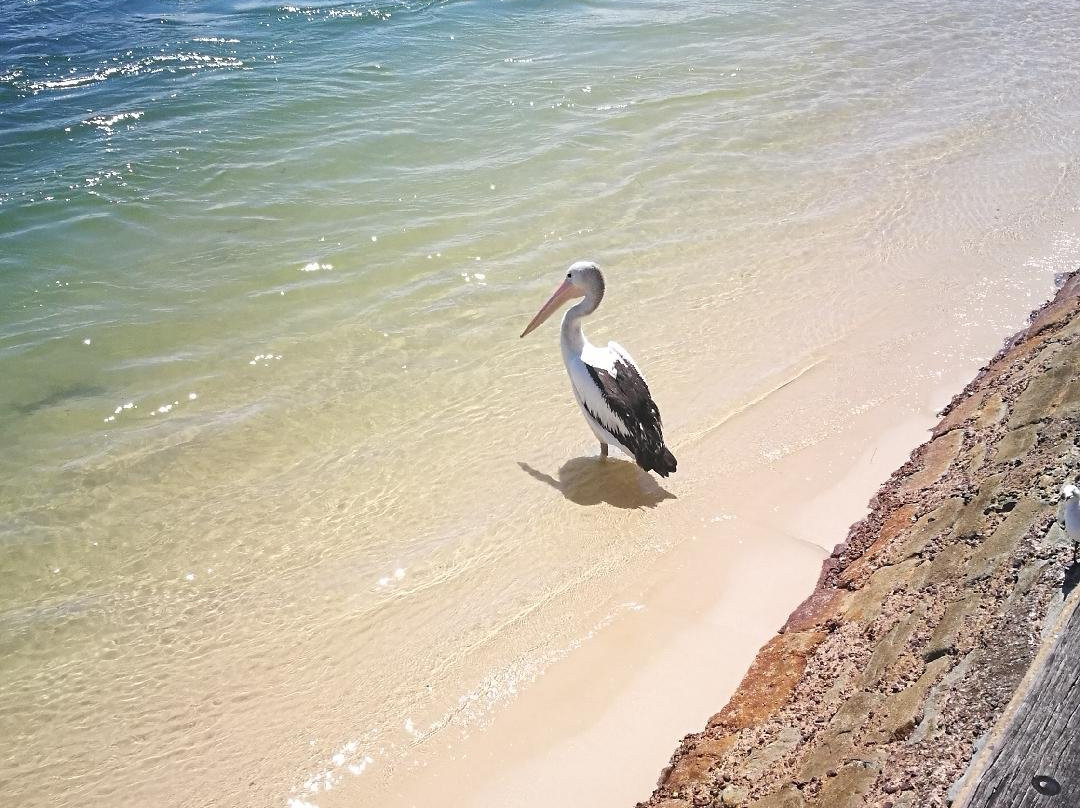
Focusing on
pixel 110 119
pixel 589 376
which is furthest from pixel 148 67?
pixel 589 376

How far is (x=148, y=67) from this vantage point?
37.0 feet

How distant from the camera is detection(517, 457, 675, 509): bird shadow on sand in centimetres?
491

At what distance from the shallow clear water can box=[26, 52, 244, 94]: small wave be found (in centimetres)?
6

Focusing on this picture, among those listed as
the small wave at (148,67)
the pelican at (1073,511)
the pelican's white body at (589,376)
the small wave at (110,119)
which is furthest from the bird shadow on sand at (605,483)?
the small wave at (148,67)

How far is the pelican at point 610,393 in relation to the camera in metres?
4.78

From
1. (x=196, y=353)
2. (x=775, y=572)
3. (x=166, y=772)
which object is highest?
(x=196, y=353)

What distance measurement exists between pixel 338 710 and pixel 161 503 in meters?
1.92

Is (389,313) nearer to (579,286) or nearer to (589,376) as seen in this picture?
(579,286)

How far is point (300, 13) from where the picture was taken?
1347cm

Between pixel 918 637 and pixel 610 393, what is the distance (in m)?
2.46

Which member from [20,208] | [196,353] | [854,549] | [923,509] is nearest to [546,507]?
[854,549]

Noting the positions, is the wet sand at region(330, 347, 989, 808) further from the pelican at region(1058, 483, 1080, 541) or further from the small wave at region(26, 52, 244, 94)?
the small wave at region(26, 52, 244, 94)

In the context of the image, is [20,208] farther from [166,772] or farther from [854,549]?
[854,549]

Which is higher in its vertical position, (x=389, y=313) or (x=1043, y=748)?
(x=1043, y=748)
